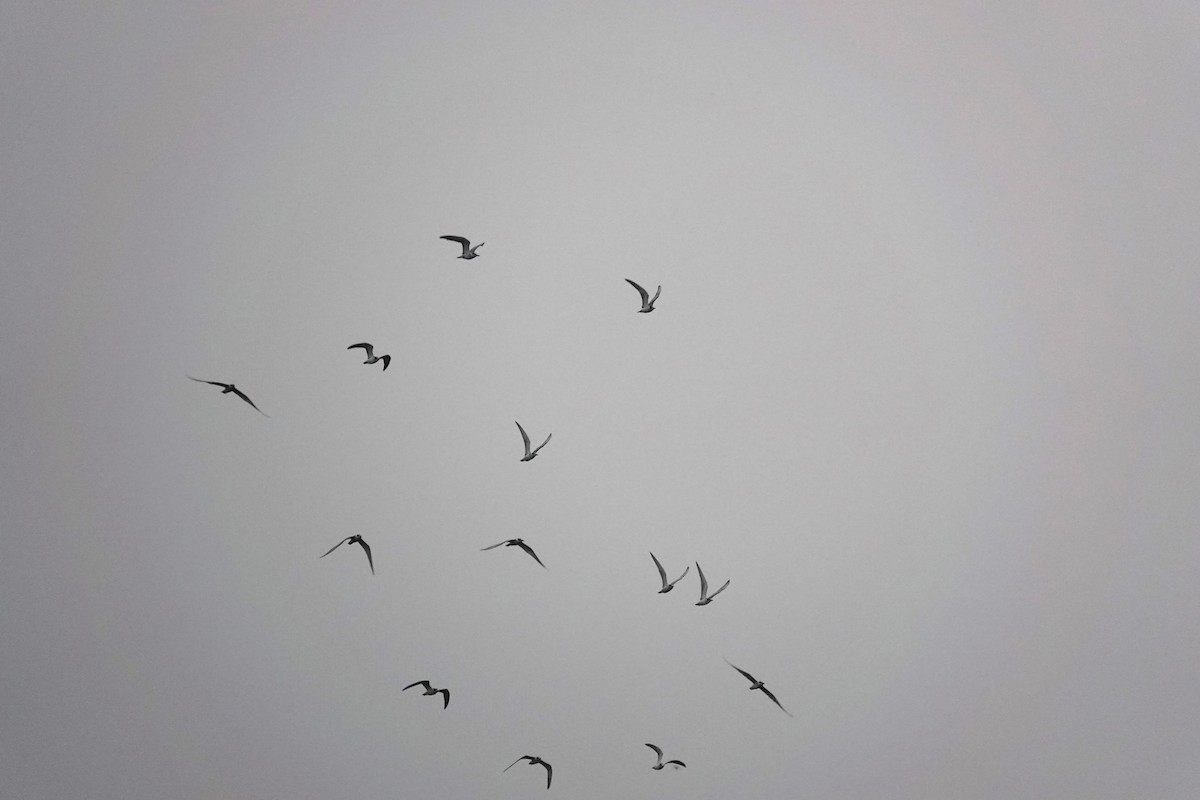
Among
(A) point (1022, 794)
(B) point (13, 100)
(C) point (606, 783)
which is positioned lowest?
(C) point (606, 783)

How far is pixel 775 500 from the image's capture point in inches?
6535

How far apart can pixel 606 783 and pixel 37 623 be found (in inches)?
1624

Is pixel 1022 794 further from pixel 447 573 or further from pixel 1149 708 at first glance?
pixel 447 573

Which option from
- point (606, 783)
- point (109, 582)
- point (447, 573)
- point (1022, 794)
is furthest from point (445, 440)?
point (1022, 794)

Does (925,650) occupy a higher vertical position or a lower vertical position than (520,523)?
higher

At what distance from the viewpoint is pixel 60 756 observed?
6381 cm

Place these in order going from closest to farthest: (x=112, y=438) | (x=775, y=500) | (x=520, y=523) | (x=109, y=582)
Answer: (x=109, y=582), (x=112, y=438), (x=520, y=523), (x=775, y=500)

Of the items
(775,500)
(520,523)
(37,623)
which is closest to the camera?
(37,623)

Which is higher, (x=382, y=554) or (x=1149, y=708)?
(x=1149, y=708)

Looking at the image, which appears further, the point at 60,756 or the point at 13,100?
the point at 13,100

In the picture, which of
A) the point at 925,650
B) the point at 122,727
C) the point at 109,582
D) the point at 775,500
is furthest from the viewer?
the point at 775,500

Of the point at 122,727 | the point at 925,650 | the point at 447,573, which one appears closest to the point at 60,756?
the point at 122,727

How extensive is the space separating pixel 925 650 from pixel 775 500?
234ft

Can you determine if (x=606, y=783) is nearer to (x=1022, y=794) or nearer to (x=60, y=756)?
(x=1022, y=794)
